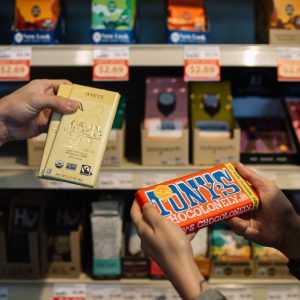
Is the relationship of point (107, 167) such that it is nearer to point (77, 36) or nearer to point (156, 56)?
point (156, 56)

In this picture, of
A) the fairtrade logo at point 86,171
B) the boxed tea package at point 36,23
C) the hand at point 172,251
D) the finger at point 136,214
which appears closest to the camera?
the hand at point 172,251

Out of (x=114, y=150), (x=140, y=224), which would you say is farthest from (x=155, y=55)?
(x=140, y=224)

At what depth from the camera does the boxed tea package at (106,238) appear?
158 centimetres

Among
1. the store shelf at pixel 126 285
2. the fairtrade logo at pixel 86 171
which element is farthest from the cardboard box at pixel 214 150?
the fairtrade logo at pixel 86 171

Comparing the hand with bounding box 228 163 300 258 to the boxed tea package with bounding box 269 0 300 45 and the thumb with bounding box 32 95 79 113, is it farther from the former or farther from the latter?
the boxed tea package with bounding box 269 0 300 45

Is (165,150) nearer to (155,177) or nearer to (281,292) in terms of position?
(155,177)

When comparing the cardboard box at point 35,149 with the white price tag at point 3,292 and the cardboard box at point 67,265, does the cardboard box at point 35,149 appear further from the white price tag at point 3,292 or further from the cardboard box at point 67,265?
the white price tag at point 3,292

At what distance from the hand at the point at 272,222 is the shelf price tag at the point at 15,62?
0.74 meters

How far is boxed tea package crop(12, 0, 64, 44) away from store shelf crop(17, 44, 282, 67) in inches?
4.5

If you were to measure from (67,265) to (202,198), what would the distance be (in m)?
0.81

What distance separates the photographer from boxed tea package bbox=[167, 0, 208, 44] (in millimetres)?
1512

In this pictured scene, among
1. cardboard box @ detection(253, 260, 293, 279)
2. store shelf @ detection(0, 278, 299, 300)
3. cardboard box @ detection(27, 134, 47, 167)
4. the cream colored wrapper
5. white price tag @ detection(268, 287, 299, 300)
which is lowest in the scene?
white price tag @ detection(268, 287, 299, 300)

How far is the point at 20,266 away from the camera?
5.25ft

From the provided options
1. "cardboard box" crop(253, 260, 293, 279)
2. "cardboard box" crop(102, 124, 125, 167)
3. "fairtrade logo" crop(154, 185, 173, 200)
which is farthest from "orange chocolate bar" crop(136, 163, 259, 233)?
"cardboard box" crop(253, 260, 293, 279)
